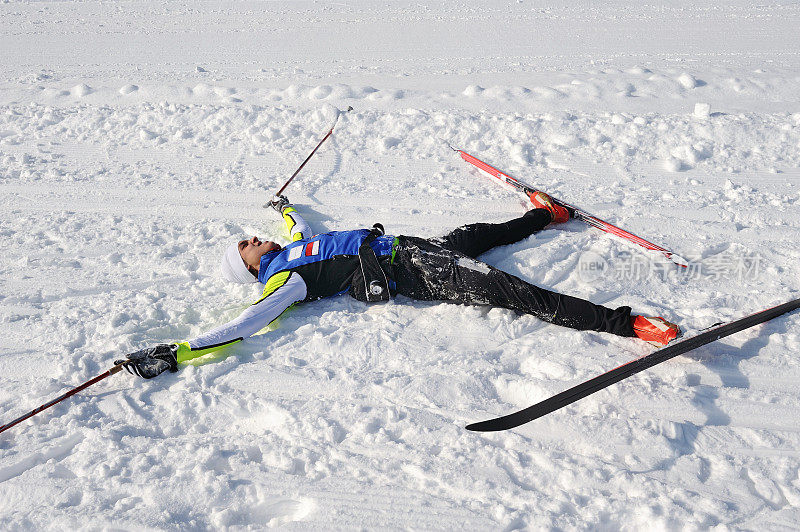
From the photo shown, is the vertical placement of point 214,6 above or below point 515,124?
above

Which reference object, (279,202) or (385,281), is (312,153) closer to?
(279,202)

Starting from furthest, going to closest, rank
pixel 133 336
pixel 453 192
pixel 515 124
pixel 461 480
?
pixel 515 124 < pixel 453 192 < pixel 133 336 < pixel 461 480

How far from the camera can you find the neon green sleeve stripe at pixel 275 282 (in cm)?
382

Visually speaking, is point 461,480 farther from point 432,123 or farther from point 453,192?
point 432,123

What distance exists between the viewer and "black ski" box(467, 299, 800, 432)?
113 inches

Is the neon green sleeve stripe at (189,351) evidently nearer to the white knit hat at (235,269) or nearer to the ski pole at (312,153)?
the white knit hat at (235,269)

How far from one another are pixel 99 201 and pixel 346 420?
3567 mm

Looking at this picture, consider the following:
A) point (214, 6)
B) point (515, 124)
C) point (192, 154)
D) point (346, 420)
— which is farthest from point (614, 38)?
point (346, 420)

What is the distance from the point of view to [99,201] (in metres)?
5.29

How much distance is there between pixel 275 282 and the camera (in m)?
3.86

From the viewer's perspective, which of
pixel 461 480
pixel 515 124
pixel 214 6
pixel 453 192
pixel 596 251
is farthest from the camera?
pixel 214 6

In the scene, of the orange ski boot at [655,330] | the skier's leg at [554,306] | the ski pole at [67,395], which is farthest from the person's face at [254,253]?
the orange ski boot at [655,330]

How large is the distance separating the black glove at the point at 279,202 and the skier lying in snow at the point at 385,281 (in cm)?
76

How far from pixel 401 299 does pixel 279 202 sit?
1.59m
